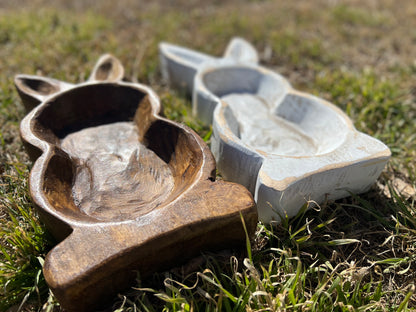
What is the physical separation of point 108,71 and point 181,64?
588mm

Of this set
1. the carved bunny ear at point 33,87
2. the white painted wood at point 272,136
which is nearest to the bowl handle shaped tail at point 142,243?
the white painted wood at point 272,136

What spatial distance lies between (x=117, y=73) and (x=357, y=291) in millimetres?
1982

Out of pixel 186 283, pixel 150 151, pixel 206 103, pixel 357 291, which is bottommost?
pixel 186 283

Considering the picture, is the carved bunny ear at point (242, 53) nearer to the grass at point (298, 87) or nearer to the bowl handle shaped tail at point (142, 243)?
the grass at point (298, 87)

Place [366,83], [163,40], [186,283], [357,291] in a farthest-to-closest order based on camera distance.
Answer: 1. [163,40]
2. [366,83]
3. [186,283]
4. [357,291]

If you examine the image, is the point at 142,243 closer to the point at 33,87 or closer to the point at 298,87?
the point at 33,87

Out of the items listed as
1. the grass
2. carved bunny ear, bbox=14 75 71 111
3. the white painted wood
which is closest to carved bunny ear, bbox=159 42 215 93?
the white painted wood

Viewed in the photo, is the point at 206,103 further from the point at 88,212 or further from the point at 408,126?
the point at 408,126

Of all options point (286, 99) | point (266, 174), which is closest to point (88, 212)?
point (266, 174)

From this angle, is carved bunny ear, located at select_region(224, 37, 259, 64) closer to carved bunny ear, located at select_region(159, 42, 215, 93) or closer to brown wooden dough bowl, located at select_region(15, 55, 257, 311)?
carved bunny ear, located at select_region(159, 42, 215, 93)

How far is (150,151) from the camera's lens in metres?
2.22

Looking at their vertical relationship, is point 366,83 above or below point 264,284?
above

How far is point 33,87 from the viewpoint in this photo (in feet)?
7.98

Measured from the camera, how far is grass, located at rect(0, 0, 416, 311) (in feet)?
5.31
